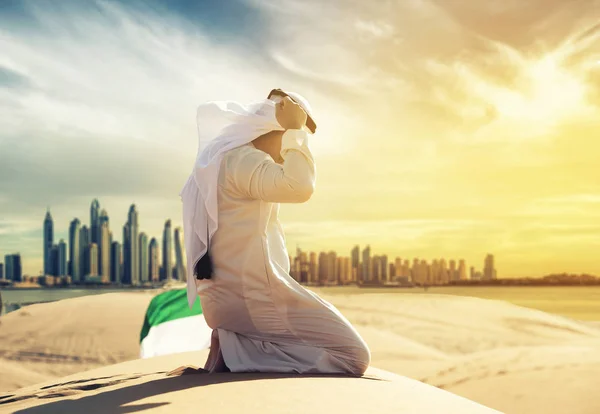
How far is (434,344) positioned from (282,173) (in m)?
10.9

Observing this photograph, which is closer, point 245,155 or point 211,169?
point 245,155

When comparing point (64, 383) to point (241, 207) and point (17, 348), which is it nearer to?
point (241, 207)

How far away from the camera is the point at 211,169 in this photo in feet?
17.4

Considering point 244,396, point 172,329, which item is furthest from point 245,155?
point 172,329

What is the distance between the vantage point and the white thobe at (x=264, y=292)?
16.5ft

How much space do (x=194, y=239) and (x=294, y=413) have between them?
197cm

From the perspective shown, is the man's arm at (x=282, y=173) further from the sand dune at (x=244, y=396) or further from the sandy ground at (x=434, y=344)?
the sandy ground at (x=434, y=344)

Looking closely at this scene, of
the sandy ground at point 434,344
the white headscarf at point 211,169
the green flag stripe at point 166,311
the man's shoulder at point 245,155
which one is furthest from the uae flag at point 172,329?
the man's shoulder at point 245,155

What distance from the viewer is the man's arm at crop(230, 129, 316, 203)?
4.98m

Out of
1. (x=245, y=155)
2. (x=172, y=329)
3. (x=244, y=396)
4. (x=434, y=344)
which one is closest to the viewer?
(x=244, y=396)

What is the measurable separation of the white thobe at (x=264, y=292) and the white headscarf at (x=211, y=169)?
0.07m

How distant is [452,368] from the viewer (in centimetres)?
1167

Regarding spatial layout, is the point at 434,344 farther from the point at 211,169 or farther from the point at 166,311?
the point at 211,169

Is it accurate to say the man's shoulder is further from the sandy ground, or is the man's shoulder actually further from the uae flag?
the uae flag
